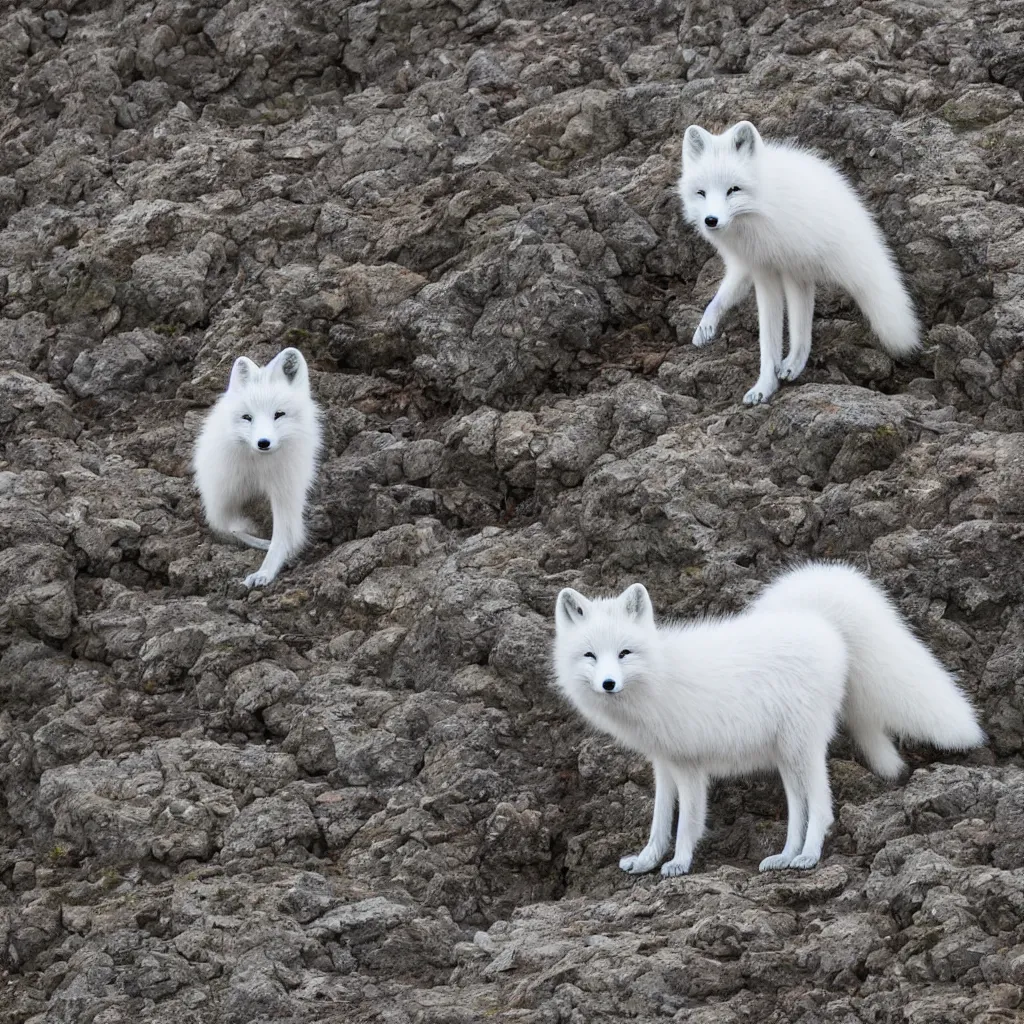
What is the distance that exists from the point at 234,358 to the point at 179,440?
44.2 inches

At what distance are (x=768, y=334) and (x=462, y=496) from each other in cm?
282

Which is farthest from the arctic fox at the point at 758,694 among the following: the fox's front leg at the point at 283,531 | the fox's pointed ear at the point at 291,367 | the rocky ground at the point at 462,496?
the fox's pointed ear at the point at 291,367

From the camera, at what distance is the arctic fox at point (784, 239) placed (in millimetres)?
11891

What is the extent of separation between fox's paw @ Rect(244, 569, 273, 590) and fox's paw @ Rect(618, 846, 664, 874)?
14.2ft

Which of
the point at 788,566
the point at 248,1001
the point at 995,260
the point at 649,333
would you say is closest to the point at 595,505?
the point at 788,566

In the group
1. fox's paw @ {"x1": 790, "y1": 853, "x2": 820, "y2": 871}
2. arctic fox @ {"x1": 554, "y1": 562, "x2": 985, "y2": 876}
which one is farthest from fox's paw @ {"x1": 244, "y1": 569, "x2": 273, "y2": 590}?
fox's paw @ {"x1": 790, "y1": 853, "x2": 820, "y2": 871}

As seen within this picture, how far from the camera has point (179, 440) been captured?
14.2 m

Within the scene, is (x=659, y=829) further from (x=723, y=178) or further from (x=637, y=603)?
(x=723, y=178)

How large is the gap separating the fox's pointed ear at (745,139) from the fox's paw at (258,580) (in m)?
5.03

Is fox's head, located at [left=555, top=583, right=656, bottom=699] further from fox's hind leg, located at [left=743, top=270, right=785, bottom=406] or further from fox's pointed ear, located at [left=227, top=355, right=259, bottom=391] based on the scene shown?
fox's pointed ear, located at [left=227, top=355, right=259, bottom=391]

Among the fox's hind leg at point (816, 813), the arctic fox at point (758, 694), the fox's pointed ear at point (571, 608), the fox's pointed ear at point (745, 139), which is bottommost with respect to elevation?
the fox's hind leg at point (816, 813)

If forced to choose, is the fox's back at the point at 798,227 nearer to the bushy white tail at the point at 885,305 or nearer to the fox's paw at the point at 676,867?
the bushy white tail at the point at 885,305

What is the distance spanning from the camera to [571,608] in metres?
9.70

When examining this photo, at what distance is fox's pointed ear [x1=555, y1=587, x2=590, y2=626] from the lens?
964 centimetres
